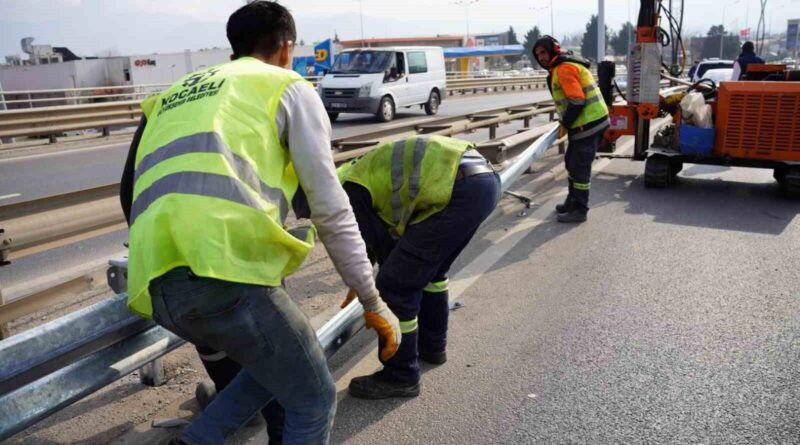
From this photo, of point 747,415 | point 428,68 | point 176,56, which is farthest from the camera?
point 176,56

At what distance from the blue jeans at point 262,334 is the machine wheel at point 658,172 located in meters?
7.48

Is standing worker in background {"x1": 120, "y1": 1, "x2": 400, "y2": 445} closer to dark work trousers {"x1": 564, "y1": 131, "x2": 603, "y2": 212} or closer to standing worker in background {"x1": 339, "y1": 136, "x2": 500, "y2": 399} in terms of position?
standing worker in background {"x1": 339, "y1": 136, "x2": 500, "y2": 399}

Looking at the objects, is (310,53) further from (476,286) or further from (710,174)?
(476,286)

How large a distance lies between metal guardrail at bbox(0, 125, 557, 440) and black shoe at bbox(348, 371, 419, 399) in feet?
3.41

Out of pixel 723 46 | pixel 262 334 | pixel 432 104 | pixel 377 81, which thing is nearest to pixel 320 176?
pixel 262 334

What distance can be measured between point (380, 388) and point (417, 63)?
61.8 feet

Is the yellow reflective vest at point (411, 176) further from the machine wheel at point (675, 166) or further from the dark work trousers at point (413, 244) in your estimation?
the machine wheel at point (675, 166)

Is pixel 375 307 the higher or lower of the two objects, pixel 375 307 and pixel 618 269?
the higher

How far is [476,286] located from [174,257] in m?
3.52

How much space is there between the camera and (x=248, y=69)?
213 cm

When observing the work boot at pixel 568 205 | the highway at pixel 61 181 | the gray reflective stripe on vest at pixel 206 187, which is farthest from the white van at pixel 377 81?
the gray reflective stripe on vest at pixel 206 187

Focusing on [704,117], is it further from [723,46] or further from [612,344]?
[723,46]

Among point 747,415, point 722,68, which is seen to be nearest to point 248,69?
point 747,415

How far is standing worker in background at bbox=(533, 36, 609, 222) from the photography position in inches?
278
